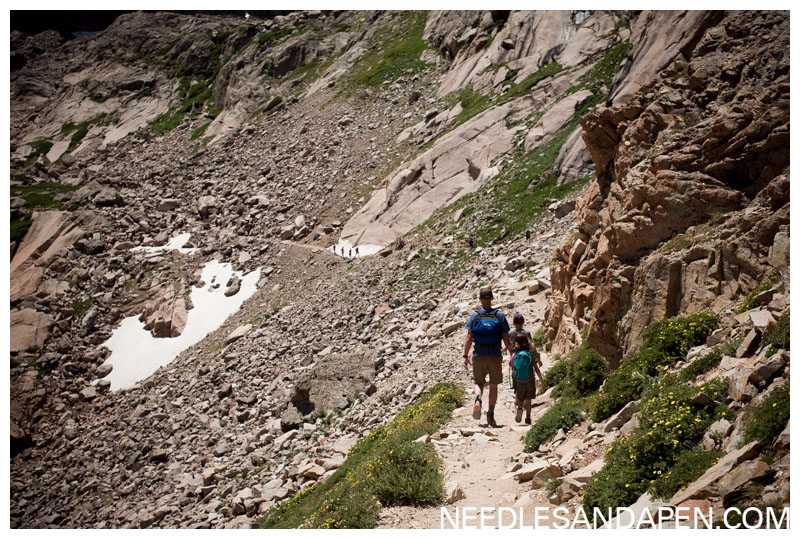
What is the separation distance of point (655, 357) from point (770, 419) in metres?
3.67

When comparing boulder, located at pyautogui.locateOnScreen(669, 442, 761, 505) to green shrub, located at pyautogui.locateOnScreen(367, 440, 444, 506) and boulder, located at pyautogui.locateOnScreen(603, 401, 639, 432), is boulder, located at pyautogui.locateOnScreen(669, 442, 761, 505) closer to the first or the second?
boulder, located at pyautogui.locateOnScreen(603, 401, 639, 432)

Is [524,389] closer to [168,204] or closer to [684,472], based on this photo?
[684,472]

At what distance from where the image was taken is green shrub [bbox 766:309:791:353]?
658 cm

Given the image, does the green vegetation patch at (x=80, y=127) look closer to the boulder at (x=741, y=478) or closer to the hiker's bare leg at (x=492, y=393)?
the hiker's bare leg at (x=492, y=393)

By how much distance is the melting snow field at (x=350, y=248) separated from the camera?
39938 mm

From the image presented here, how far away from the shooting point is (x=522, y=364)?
10922 mm

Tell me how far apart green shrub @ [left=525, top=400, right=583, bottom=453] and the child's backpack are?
0.98 meters

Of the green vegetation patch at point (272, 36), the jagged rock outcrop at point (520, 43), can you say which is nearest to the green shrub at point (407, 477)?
the jagged rock outcrop at point (520, 43)

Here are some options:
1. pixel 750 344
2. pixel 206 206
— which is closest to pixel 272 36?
pixel 206 206

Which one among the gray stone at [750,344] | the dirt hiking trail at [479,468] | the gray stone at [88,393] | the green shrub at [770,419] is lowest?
the gray stone at [88,393]

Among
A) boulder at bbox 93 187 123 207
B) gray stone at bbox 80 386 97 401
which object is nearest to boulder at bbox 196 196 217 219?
boulder at bbox 93 187 123 207

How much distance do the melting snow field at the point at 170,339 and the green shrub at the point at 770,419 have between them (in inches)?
1455

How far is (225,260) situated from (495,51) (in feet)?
105
